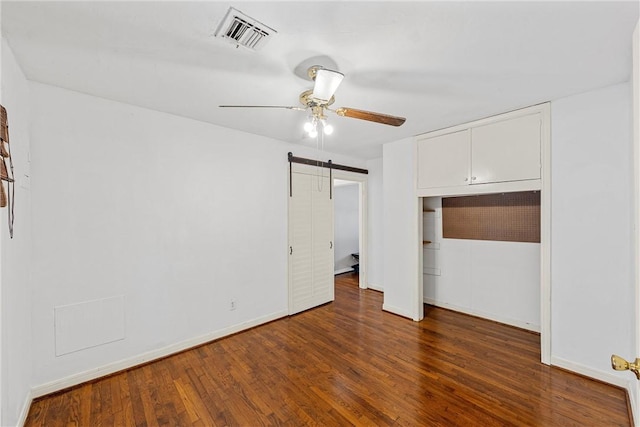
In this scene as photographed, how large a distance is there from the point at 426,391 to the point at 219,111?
312 cm

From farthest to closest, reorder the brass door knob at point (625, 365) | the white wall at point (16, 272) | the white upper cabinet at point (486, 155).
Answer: the white upper cabinet at point (486, 155) < the white wall at point (16, 272) < the brass door knob at point (625, 365)

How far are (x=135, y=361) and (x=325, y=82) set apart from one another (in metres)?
2.94

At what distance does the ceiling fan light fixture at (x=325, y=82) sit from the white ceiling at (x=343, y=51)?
0.16m

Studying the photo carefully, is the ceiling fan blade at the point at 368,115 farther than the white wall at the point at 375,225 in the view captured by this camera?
No

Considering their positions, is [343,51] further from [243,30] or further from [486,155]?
[486,155]

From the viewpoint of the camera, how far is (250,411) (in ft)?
6.44

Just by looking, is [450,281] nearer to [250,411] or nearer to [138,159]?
[250,411]

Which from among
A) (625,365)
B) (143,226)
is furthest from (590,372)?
(143,226)

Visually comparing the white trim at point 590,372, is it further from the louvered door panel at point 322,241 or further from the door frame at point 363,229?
the door frame at point 363,229

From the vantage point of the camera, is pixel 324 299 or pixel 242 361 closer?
pixel 242 361

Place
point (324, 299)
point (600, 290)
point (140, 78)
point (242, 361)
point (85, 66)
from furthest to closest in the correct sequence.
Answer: point (324, 299) < point (242, 361) < point (600, 290) < point (140, 78) < point (85, 66)

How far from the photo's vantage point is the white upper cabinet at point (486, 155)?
8.57 feet

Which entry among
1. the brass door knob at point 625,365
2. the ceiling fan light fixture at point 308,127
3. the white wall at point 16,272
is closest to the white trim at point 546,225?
the brass door knob at point 625,365

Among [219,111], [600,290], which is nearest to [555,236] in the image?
[600,290]
